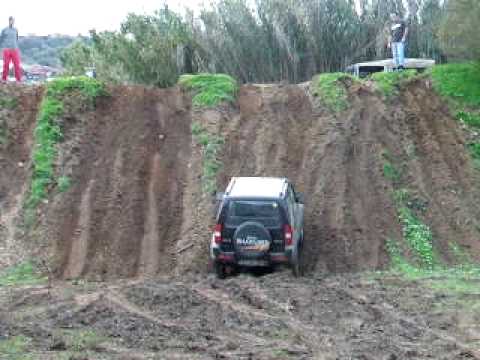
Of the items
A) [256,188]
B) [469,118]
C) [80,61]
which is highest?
[80,61]

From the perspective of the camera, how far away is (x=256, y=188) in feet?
54.9

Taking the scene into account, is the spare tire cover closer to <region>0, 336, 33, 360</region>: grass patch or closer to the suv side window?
the suv side window

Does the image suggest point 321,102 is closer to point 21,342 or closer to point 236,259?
point 236,259

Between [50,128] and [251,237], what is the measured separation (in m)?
8.10

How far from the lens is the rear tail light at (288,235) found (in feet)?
53.0

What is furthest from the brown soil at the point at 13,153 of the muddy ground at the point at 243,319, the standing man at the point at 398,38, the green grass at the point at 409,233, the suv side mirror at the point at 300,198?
the standing man at the point at 398,38

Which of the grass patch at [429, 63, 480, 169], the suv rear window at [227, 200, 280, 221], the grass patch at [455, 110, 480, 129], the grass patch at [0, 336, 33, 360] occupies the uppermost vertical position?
the grass patch at [429, 63, 480, 169]

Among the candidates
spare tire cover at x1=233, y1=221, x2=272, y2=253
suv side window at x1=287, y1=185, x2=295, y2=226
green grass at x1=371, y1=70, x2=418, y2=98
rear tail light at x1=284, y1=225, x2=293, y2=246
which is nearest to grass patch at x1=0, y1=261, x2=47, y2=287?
spare tire cover at x1=233, y1=221, x2=272, y2=253

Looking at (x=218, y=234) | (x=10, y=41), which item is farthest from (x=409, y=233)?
(x=10, y=41)

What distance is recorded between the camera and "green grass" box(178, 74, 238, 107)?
23534mm

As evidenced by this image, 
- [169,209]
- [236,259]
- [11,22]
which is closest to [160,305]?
[236,259]

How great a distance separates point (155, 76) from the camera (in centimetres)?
2859

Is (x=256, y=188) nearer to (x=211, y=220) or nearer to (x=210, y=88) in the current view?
(x=211, y=220)

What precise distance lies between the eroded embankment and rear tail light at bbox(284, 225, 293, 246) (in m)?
1.88
